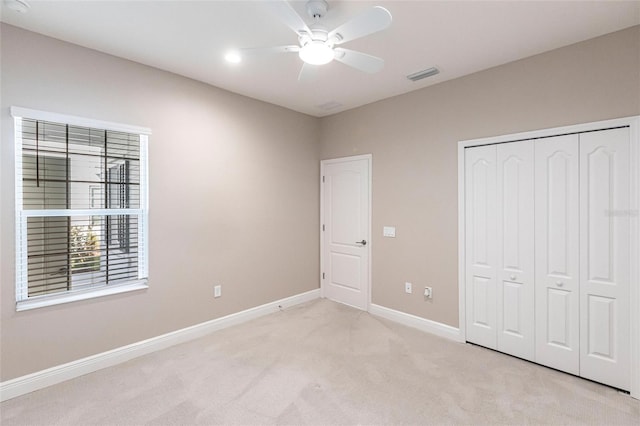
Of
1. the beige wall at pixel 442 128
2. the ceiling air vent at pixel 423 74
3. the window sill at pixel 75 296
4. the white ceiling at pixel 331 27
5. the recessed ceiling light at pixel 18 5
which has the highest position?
the ceiling air vent at pixel 423 74

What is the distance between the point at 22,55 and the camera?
2330mm

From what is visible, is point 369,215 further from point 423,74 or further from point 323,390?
point 323,390

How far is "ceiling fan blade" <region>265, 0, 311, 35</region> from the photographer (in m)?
1.53

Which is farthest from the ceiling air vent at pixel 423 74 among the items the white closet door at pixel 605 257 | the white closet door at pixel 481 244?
the white closet door at pixel 605 257

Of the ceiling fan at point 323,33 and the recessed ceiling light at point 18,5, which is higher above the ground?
the recessed ceiling light at point 18,5

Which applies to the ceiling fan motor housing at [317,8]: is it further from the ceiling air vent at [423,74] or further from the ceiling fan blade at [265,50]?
the ceiling air vent at [423,74]

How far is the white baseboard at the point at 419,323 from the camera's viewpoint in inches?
129

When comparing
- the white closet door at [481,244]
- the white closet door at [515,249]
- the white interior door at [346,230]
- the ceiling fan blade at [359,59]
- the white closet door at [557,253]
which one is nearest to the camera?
the ceiling fan blade at [359,59]

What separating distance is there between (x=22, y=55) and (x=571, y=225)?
4.49 meters

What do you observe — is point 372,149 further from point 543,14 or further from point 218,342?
point 218,342

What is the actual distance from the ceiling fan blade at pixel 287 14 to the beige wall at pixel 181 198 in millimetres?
1921

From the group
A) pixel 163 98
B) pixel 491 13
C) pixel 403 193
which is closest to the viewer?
pixel 491 13

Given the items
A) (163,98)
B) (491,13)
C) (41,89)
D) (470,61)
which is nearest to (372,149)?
(470,61)

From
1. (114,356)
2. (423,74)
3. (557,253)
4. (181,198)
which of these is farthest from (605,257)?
(114,356)
